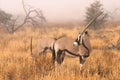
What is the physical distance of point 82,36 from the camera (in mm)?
8547

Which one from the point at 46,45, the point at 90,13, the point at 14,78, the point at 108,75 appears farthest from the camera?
the point at 90,13

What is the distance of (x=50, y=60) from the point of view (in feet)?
27.2

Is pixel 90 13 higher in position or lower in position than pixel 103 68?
higher

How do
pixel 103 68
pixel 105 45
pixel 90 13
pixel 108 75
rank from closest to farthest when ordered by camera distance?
pixel 108 75 → pixel 103 68 → pixel 105 45 → pixel 90 13

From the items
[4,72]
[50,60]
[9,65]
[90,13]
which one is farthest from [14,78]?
[90,13]

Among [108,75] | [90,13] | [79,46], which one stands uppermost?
[90,13]

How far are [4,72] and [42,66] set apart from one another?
0.99 m

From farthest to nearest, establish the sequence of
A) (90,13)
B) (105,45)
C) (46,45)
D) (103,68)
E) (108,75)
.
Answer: (90,13) < (105,45) < (46,45) < (103,68) < (108,75)

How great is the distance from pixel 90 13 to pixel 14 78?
67.1 feet

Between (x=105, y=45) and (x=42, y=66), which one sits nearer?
(x=42, y=66)

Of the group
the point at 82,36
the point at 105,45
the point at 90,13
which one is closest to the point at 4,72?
the point at 82,36

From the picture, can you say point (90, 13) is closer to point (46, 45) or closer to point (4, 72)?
point (46, 45)

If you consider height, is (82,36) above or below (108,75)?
above

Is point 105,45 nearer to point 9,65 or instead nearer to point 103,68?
point 103,68
